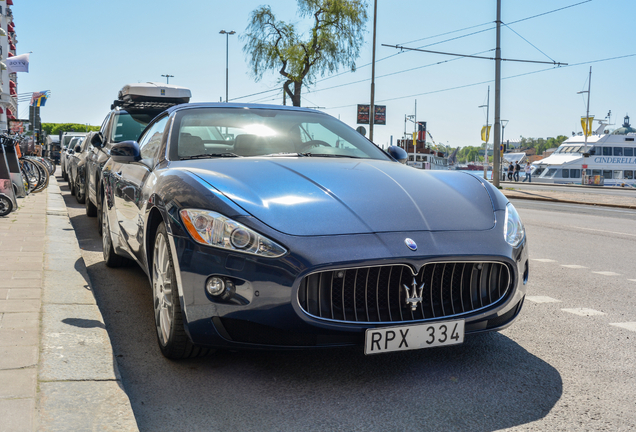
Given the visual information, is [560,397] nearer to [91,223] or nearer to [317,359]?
[317,359]

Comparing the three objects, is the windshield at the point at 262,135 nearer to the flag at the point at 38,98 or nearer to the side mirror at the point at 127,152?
the side mirror at the point at 127,152

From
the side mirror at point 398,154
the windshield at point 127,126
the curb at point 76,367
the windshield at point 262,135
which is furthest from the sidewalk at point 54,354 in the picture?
the windshield at point 127,126

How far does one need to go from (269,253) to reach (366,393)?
0.79 meters

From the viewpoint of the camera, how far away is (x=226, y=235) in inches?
110

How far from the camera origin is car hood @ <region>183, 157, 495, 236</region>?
9.43ft

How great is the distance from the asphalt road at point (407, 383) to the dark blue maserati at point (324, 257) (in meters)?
0.23

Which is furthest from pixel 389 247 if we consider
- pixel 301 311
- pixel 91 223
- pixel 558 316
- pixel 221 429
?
pixel 91 223

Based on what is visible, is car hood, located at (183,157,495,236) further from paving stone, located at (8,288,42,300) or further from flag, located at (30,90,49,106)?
flag, located at (30,90,49,106)

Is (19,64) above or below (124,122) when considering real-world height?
above

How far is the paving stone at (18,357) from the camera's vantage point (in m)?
2.82

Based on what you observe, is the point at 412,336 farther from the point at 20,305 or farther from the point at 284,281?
the point at 20,305

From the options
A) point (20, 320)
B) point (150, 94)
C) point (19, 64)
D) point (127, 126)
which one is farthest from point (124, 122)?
point (19, 64)

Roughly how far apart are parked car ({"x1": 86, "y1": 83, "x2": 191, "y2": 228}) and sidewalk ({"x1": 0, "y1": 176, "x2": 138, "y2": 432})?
6.49 ft

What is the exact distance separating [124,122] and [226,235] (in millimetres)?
6928
